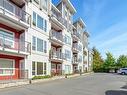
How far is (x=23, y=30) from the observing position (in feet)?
89.4

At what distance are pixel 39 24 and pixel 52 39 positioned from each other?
5.15 m

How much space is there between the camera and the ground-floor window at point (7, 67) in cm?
2397

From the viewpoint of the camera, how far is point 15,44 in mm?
25234

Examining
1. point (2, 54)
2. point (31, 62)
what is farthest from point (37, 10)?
point (2, 54)

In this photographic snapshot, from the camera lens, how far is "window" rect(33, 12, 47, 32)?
29.9m

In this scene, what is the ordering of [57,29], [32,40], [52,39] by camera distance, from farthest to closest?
[57,29] → [52,39] → [32,40]

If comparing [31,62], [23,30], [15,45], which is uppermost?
[23,30]

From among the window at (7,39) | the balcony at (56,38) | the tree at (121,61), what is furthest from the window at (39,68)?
the tree at (121,61)

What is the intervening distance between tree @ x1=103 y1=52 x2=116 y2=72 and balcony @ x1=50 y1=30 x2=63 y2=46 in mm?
45028

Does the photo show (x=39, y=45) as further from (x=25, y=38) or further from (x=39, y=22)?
(x=25, y=38)

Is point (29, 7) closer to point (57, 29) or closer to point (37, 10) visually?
point (37, 10)

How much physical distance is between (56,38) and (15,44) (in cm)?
1387

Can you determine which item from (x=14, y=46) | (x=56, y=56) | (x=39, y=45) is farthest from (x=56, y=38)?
(x=14, y=46)

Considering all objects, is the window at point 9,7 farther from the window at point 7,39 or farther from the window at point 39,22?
the window at point 39,22
